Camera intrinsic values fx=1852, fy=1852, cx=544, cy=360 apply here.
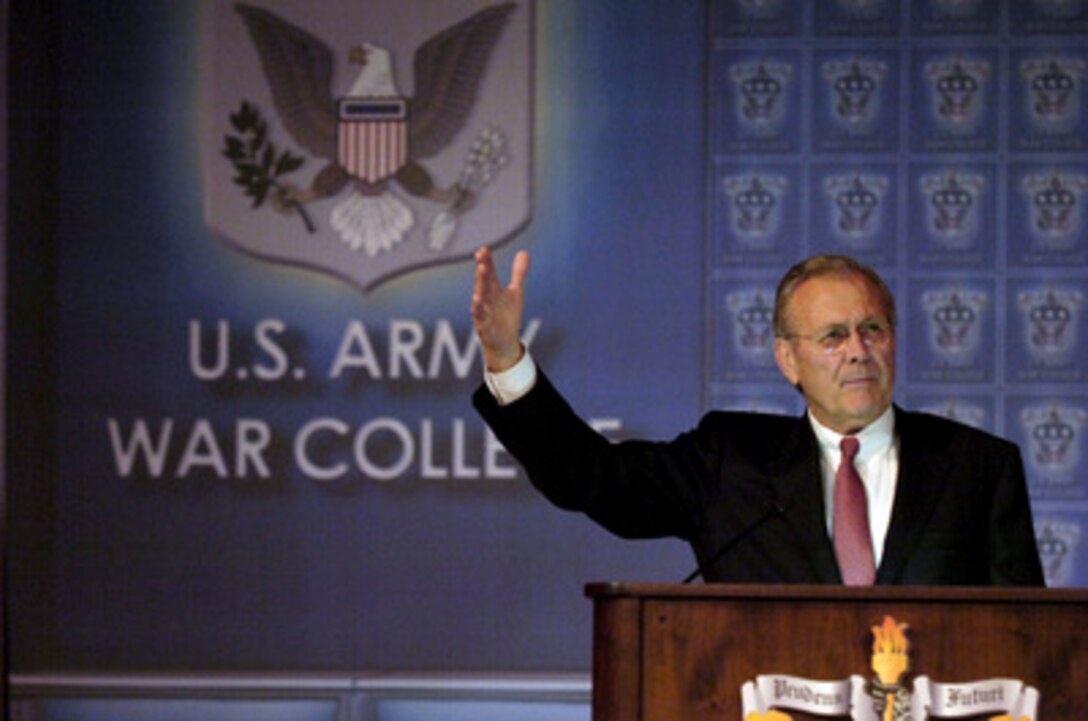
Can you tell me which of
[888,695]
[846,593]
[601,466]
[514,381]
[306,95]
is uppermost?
[306,95]

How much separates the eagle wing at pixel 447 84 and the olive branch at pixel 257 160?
32 centimetres

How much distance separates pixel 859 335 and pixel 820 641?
0.80 meters

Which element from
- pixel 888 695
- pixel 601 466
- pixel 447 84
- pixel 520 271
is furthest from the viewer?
pixel 447 84

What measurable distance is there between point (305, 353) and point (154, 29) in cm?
95

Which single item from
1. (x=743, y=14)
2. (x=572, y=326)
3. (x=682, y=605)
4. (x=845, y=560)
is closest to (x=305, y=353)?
(x=572, y=326)

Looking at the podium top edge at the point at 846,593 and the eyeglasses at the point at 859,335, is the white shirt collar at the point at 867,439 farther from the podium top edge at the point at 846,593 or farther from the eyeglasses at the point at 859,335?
the podium top edge at the point at 846,593

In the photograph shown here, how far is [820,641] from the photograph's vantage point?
2072mm

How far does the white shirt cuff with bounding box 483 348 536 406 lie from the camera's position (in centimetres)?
273

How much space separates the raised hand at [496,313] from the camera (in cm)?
260

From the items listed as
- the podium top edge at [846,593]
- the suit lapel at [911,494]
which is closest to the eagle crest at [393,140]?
the suit lapel at [911,494]

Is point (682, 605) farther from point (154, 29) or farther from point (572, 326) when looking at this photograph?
point (154, 29)

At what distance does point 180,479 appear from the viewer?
→ 15.9ft

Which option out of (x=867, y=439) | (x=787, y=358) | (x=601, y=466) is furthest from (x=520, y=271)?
(x=867, y=439)

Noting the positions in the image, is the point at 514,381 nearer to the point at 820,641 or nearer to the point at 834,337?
A: the point at 834,337
